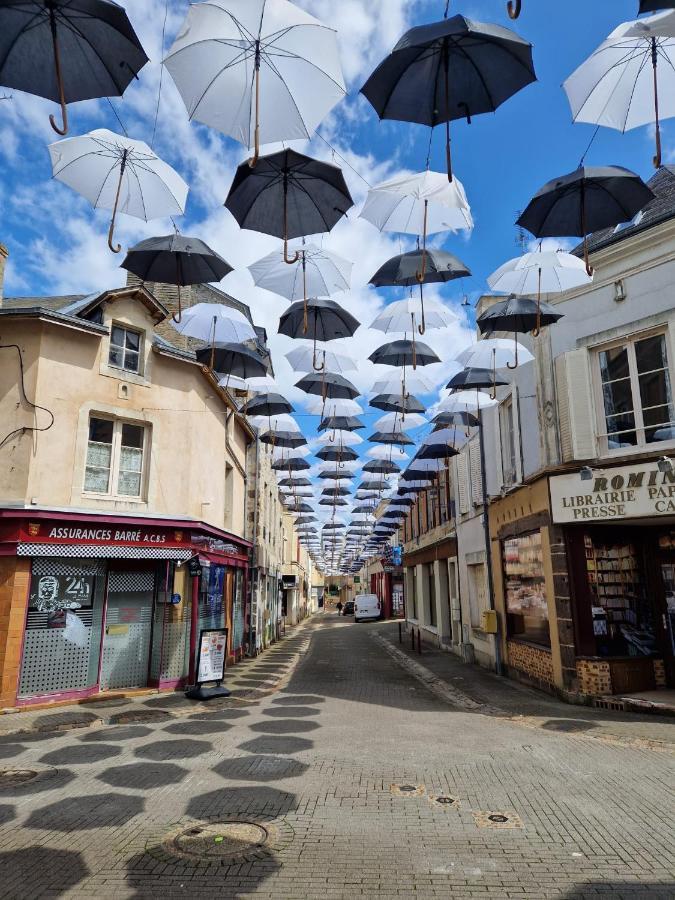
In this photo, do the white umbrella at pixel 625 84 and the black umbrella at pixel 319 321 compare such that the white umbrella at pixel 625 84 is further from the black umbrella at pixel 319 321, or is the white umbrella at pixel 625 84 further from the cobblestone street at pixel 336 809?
the cobblestone street at pixel 336 809

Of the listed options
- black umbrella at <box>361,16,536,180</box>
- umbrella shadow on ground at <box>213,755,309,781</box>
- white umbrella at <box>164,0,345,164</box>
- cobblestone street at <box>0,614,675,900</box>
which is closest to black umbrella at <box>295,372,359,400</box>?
cobblestone street at <box>0,614,675,900</box>

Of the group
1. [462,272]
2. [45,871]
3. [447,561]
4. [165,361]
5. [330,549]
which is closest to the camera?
[45,871]

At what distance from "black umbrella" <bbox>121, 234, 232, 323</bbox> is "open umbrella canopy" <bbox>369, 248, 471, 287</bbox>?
101 inches

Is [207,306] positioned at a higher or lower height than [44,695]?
higher

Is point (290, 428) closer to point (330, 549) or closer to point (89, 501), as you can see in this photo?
point (89, 501)

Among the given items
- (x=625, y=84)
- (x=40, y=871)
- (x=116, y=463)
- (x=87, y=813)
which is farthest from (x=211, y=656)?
(x=625, y=84)

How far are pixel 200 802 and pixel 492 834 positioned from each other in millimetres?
2899

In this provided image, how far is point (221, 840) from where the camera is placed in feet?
17.2

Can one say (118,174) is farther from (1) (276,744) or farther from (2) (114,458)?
(1) (276,744)

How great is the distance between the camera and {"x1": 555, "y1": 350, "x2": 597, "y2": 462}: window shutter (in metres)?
11.6

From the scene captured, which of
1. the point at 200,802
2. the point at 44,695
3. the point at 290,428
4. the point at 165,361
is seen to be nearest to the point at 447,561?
the point at 290,428

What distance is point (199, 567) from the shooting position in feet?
44.8

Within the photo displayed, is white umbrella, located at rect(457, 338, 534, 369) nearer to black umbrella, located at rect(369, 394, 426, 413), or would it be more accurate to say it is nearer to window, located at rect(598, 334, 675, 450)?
window, located at rect(598, 334, 675, 450)

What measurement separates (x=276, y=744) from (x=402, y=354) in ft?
28.0
